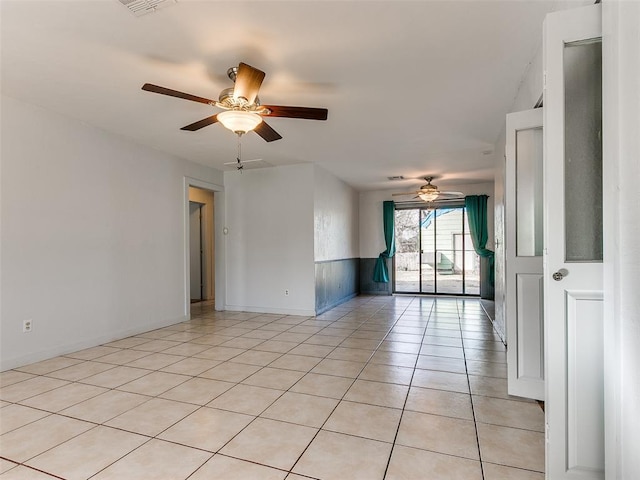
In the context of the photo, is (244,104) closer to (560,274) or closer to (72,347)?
(560,274)

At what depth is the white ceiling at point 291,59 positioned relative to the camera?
7.13 ft

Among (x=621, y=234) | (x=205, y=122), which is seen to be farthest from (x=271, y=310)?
(x=621, y=234)

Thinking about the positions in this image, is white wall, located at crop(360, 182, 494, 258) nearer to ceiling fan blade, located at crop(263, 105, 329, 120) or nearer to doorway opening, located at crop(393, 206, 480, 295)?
doorway opening, located at crop(393, 206, 480, 295)

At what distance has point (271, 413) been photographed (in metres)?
2.40

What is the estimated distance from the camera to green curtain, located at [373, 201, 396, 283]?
8.74 meters

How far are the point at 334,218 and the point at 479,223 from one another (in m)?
3.51

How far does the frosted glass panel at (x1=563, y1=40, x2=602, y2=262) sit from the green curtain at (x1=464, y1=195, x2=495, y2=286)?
673cm

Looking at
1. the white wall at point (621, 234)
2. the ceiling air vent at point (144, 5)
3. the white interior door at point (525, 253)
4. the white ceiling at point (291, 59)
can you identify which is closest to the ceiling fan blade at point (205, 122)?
the white ceiling at point (291, 59)

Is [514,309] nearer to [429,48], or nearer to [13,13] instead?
[429,48]

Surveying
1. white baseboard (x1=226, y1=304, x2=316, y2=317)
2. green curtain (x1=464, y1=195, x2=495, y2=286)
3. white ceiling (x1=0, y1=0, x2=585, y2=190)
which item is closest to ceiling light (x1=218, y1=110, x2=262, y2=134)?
white ceiling (x1=0, y1=0, x2=585, y2=190)

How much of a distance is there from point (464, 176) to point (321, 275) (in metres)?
3.75

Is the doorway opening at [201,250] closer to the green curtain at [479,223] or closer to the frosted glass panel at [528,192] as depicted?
the green curtain at [479,223]

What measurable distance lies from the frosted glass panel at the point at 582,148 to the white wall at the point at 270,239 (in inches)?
178

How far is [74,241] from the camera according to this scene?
3.95 metres
